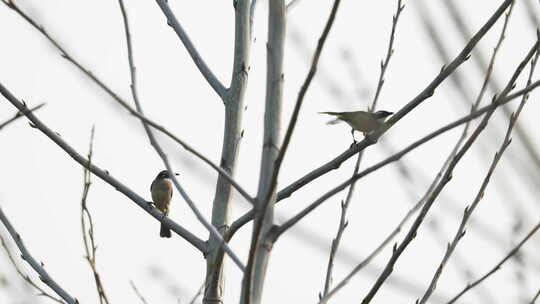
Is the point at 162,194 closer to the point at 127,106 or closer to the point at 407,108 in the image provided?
the point at 407,108

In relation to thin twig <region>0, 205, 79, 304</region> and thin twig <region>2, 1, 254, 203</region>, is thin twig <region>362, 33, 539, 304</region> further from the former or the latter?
thin twig <region>0, 205, 79, 304</region>

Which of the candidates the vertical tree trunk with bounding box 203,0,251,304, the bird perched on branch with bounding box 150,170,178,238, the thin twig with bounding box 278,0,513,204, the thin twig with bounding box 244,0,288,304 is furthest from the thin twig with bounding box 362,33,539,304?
the bird perched on branch with bounding box 150,170,178,238

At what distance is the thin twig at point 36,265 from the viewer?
10.1ft

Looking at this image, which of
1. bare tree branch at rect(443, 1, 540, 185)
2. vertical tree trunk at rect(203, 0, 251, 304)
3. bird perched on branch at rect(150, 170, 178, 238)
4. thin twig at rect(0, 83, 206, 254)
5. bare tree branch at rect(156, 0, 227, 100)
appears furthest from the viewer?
bird perched on branch at rect(150, 170, 178, 238)

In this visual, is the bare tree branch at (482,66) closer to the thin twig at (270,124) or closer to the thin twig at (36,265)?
the thin twig at (270,124)

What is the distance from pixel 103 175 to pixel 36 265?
1.63 feet

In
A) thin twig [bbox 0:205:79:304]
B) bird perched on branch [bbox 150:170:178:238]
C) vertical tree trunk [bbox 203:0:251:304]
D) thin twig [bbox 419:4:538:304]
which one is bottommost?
thin twig [bbox 0:205:79:304]

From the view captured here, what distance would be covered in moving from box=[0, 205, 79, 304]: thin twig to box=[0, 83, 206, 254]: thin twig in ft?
1.31

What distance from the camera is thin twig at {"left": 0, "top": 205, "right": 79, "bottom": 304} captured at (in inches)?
121

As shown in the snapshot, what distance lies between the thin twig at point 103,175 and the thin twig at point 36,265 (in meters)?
0.40

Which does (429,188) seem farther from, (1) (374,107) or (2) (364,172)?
(1) (374,107)

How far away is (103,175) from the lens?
340cm

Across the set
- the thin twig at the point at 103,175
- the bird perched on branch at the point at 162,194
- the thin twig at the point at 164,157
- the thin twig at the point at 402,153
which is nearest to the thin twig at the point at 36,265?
the thin twig at the point at 103,175

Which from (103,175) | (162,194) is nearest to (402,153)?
(103,175)
